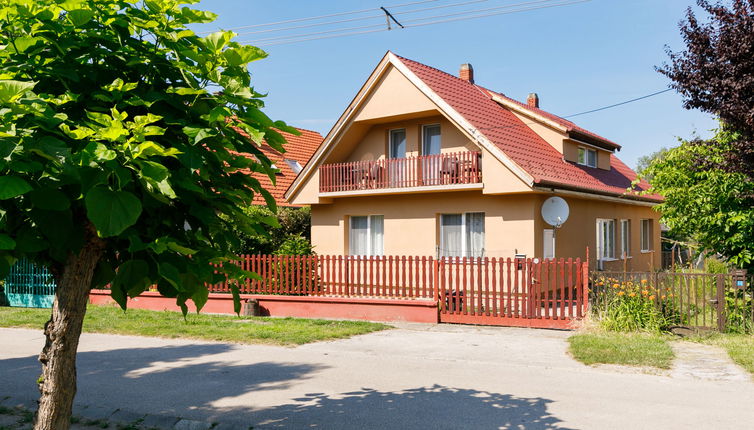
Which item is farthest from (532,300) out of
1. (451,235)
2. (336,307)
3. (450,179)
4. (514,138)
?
(514,138)

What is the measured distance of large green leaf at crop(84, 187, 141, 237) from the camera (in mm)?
2816

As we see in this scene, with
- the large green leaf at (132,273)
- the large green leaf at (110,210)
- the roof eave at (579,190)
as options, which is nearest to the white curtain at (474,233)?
the roof eave at (579,190)

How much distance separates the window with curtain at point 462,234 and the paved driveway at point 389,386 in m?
7.20

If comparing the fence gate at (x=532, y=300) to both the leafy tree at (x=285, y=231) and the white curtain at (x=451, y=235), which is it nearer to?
the white curtain at (x=451, y=235)

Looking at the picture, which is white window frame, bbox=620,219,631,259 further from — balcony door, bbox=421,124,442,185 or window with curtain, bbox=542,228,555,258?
balcony door, bbox=421,124,442,185

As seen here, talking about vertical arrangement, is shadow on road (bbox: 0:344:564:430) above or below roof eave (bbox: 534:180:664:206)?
below

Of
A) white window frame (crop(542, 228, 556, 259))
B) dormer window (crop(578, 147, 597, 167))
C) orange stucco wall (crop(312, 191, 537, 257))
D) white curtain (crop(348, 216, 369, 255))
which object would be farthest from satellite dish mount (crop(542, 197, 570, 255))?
white curtain (crop(348, 216, 369, 255))

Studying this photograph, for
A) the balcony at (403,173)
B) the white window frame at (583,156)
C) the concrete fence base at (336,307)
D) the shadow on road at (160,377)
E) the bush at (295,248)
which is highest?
the white window frame at (583,156)

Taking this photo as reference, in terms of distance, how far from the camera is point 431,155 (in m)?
18.3

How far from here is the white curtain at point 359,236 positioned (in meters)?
20.5

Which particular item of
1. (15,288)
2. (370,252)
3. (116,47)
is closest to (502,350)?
(116,47)

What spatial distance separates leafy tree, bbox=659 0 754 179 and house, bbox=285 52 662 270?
17.1ft

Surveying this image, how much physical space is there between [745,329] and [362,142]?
13.0m

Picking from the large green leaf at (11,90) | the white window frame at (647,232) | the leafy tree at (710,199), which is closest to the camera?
the large green leaf at (11,90)
